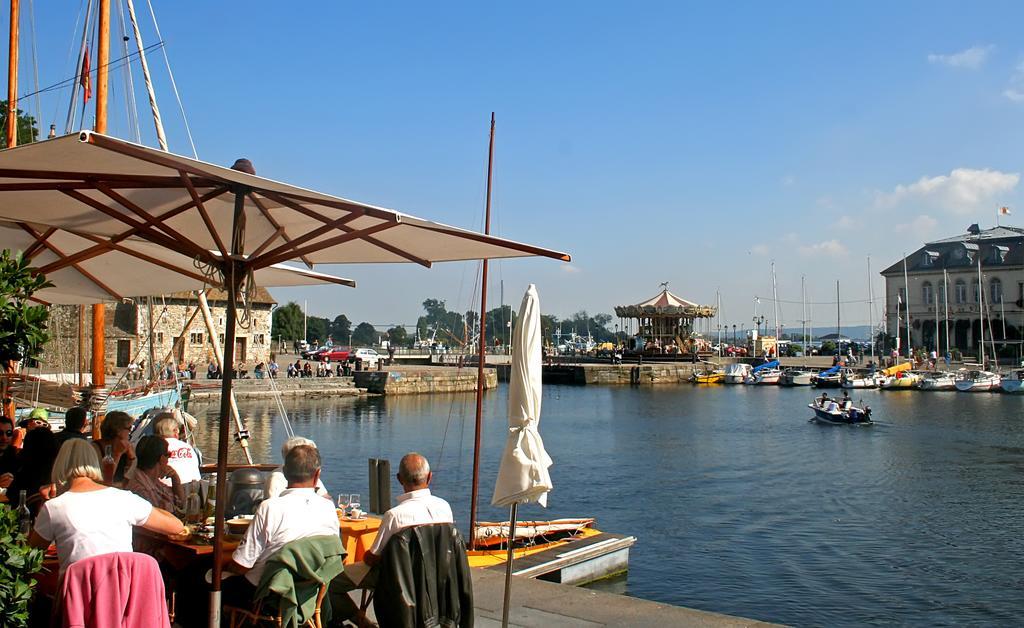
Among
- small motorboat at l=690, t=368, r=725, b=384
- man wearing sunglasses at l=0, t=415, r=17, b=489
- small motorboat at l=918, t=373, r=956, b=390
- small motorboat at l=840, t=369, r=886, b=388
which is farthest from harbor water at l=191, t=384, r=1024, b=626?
small motorboat at l=690, t=368, r=725, b=384

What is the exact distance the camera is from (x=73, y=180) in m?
5.14

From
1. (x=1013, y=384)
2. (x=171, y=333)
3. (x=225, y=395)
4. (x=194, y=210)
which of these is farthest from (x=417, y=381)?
(x=225, y=395)

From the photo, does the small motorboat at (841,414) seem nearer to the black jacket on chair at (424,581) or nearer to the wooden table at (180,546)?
the black jacket on chair at (424,581)

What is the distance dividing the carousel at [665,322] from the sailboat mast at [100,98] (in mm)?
76656

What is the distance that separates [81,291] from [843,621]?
11.5m

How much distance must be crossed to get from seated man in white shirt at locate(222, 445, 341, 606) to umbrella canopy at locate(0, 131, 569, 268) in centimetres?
132

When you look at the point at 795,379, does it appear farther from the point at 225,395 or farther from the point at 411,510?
the point at 225,395

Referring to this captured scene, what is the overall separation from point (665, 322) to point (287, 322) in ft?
139

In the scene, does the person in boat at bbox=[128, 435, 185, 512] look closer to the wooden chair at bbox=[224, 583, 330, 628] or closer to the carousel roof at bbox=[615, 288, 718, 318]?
the wooden chair at bbox=[224, 583, 330, 628]

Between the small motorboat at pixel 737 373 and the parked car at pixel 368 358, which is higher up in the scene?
the parked car at pixel 368 358

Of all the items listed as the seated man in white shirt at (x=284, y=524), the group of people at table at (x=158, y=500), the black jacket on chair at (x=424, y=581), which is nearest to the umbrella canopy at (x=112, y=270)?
the group of people at table at (x=158, y=500)

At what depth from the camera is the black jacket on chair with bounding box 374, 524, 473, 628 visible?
5.24 meters

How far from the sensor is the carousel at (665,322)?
89.7 m

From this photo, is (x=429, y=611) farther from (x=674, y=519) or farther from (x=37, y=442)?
(x=674, y=519)
